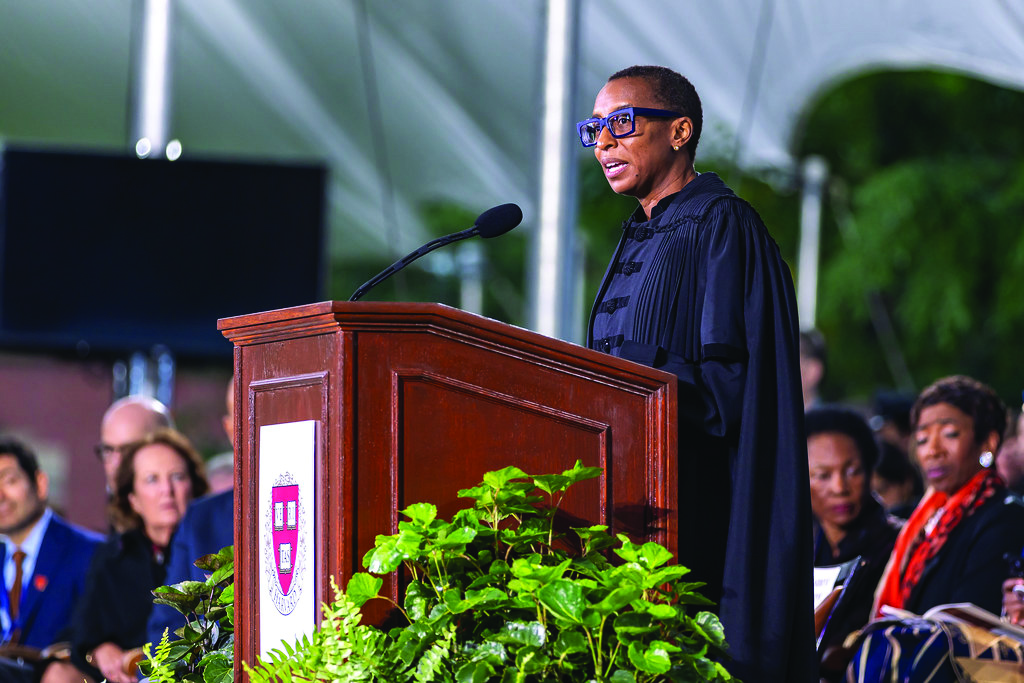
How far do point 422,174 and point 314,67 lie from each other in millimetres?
1947

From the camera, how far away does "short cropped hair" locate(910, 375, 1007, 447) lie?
5.07 metres

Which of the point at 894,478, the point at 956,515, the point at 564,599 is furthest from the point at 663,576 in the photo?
the point at 894,478

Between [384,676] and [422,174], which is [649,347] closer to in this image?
[384,676]

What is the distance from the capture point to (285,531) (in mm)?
2355

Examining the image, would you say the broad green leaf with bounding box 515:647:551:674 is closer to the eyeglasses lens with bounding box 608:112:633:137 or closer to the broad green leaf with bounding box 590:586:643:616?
the broad green leaf with bounding box 590:586:643:616

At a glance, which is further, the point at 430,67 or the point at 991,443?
the point at 430,67

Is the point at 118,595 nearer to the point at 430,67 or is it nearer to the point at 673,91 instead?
the point at 673,91

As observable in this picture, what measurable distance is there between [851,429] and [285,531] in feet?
10.7

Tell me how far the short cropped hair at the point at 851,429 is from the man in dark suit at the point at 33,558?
3054 mm

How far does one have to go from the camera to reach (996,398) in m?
5.12

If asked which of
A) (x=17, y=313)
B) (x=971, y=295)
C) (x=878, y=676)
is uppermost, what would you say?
(x=971, y=295)

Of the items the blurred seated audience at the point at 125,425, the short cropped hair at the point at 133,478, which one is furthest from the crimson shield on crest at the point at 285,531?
the blurred seated audience at the point at 125,425

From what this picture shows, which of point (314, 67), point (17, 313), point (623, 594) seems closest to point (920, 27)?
point (314, 67)

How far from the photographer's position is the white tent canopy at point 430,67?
32.7ft
